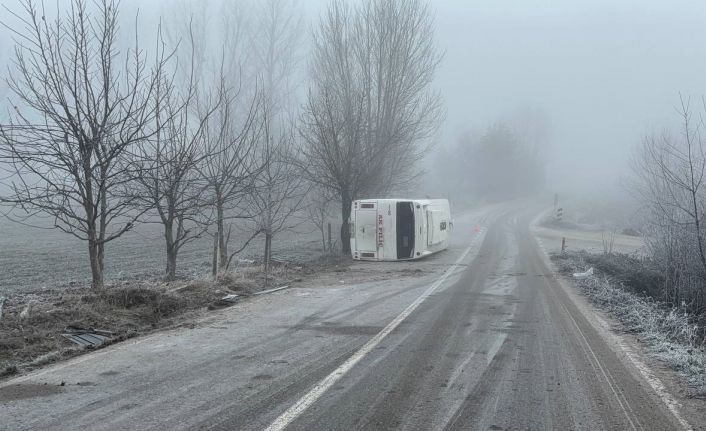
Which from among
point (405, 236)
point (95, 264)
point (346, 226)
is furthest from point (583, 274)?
point (95, 264)

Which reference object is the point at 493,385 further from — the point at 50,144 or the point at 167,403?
the point at 50,144

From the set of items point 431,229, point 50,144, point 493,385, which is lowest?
point 493,385

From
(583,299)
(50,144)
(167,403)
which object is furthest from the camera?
(583,299)

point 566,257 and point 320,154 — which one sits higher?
point 320,154

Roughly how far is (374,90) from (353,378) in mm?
21392

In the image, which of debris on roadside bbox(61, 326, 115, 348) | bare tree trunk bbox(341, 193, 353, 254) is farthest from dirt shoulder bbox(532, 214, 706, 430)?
bare tree trunk bbox(341, 193, 353, 254)

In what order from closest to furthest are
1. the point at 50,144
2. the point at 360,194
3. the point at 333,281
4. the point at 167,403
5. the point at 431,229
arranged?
the point at 167,403 < the point at 50,144 < the point at 333,281 < the point at 431,229 < the point at 360,194

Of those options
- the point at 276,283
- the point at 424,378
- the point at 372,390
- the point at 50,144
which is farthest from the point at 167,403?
the point at 276,283

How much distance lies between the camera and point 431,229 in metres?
20.0

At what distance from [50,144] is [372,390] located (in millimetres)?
6639

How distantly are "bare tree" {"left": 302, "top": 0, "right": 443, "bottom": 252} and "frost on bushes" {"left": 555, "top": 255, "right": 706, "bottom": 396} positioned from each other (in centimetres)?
1104

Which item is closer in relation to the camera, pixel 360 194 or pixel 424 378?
pixel 424 378

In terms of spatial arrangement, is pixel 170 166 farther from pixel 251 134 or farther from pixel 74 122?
pixel 251 134

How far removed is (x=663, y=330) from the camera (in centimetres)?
837
